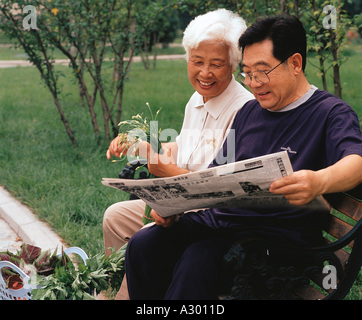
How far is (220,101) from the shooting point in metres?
2.72

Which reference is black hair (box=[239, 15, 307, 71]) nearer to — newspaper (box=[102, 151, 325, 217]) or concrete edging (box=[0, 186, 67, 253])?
newspaper (box=[102, 151, 325, 217])

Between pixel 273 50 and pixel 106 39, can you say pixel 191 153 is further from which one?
pixel 106 39

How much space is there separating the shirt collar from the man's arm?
0.99 meters

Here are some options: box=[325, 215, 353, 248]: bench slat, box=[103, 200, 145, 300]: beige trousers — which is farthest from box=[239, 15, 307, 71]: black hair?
box=[103, 200, 145, 300]: beige trousers

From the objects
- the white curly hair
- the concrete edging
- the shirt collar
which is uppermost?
the white curly hair

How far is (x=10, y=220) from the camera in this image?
4.54m

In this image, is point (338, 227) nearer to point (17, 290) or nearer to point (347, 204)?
point (347, 204)

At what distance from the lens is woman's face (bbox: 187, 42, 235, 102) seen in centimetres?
257

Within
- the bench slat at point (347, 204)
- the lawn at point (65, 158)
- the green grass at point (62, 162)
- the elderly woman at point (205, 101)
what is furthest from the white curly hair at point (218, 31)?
the green grass at point (62, 162)

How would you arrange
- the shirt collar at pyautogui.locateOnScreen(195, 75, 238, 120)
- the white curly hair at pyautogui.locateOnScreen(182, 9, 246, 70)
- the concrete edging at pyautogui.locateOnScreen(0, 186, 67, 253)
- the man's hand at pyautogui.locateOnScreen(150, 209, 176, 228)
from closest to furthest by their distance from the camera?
the man's hand at pyautogui.locateOnScreen(150, 209, 176, 228) < the white curly hair at pyautogui.locateOnScreen(182, 9, 246, 70) < the shirt collar at pyautogui.locateOnScreen(195, 75, 238, 120) < the concrete edging at pyautogui.locateOnScreen(0, 186, 67, 253)

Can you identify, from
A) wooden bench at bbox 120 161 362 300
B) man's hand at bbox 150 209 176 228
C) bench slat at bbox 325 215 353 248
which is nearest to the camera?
wooden bench at bbox 120 161 362 300

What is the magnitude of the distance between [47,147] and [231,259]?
15.7 ft

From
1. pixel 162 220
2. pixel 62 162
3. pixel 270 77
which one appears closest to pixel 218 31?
pixel 270 77
